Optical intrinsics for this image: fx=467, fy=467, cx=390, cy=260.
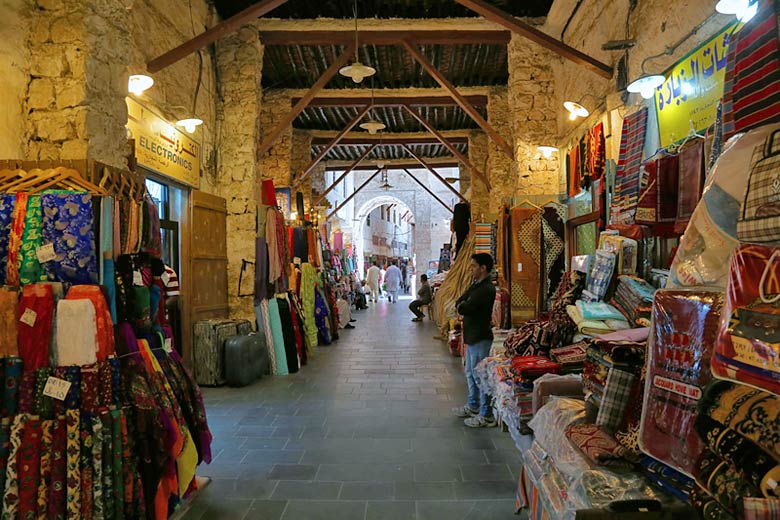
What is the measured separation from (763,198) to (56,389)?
2.75 m

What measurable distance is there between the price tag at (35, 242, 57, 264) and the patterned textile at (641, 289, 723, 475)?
262 centimetres

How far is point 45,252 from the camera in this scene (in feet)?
7.43

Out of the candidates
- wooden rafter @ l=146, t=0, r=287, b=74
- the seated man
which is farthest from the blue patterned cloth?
the seated man

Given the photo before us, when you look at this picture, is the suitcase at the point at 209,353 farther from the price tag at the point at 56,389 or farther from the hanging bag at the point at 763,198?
the hanging bag at the point at 763,198

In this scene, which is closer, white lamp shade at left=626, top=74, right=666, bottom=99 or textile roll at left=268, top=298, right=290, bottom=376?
white lamp shade at left=626, top=74, right=666, bottom=99

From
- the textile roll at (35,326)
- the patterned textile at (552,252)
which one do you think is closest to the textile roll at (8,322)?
the textile roll at (35,326)

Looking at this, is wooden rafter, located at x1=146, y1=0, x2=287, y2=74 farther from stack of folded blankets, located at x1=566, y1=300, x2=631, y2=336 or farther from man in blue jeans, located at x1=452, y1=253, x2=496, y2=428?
stack of folded blankets, located at x1=566, y1=300, x2=631, y2=336

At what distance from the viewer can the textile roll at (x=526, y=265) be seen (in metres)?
5.55

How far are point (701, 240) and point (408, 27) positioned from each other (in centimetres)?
645

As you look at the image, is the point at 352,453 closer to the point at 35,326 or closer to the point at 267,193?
the point at 35,326

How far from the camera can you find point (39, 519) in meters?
2.08

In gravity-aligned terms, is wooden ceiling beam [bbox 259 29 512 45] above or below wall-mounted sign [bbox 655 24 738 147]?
above

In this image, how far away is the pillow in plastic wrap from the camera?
125cm

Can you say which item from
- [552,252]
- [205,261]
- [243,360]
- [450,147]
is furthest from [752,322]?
[450,147]
